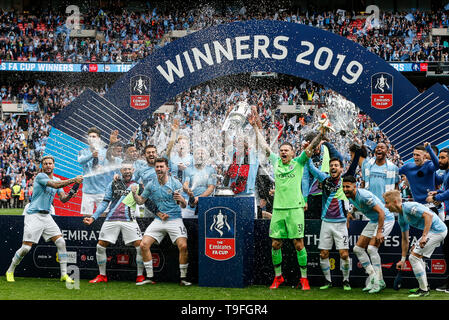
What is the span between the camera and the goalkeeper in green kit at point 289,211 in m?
7.63

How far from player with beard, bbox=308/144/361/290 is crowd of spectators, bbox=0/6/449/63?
22.8 metres

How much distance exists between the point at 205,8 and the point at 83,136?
2902cm

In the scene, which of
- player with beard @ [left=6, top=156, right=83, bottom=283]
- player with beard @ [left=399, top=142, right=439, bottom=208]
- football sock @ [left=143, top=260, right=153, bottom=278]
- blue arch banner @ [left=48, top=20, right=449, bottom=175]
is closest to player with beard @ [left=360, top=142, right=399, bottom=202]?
player with beard @ [left=399, top=142, right=439, bottom=208]

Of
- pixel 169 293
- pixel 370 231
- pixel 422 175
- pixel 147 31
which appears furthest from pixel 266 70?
pixel 147 31

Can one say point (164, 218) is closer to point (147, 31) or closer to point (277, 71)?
point (277, 71)

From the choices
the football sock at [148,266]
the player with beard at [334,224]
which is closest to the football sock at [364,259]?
the player with beard at [334,224]

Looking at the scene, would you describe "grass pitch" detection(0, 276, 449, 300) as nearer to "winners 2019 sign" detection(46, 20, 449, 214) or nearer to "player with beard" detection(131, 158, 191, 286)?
"player with beard" detection(131, 158, 191, 286)

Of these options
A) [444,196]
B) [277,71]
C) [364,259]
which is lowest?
[364,259]

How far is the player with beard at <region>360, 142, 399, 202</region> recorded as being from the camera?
8375 millimetres

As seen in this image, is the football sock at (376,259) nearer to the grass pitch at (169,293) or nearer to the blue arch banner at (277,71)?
the grass pitch at (169,293)

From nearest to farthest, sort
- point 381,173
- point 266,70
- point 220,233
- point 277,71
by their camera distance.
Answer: point 220,233 < point 381,173 < point 277,71 < point 266,70

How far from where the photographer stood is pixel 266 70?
9203 mm

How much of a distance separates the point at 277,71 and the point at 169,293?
368 cm

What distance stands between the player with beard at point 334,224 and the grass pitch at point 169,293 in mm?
292
